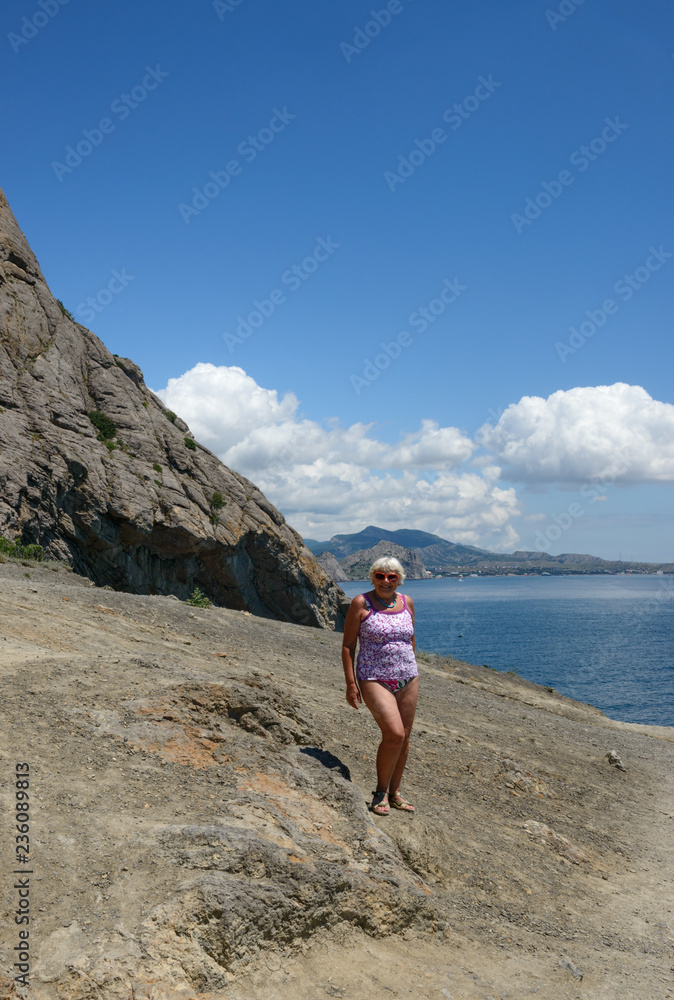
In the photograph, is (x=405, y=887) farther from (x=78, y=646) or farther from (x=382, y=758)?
(x=78, y=646)

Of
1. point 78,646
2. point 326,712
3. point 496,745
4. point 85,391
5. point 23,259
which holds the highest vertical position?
point 23,259

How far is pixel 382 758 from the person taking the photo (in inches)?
277

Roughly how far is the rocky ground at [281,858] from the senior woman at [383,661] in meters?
0.51

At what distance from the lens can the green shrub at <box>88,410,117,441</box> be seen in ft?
117

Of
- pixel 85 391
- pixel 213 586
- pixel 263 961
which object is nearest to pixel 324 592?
pixel 213 586

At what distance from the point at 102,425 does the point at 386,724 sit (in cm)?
3273

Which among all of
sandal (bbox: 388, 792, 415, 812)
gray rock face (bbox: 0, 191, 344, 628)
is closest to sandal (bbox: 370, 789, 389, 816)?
sandal (bbox: 388, 792, 415, 812)

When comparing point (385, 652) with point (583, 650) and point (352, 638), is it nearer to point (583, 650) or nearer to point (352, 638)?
point (352, 638)

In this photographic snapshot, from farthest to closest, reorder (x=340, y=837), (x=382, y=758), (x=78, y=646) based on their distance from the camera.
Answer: (x=78, y=646) → (x=382, y=758) → (x=340, y=837)

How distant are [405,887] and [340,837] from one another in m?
0.72

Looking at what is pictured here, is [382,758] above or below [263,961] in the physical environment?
above

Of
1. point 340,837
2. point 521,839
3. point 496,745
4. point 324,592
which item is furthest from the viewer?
point 324,592

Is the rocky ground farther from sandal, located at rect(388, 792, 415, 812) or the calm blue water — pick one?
the calm blue water

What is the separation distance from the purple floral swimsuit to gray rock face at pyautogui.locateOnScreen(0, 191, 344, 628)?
2352 centimetres
